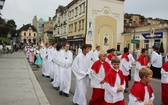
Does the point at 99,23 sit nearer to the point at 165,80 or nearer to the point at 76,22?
the point at 76,22

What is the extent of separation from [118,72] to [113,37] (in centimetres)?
3950

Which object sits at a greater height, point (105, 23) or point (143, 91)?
point (105, 23)

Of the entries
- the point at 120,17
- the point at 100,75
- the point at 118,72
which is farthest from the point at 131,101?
the point at 120,17

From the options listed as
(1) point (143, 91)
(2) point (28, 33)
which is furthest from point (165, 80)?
(2) point (28, 33)

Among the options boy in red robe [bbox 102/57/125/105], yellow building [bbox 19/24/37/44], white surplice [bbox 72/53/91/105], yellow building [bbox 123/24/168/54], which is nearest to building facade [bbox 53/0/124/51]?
yellow building [bbox 123/24/168/54]

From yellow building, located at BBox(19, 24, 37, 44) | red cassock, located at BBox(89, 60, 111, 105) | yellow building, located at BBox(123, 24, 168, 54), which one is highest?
yellow building, located at BBox(19, 24, 37, 44)

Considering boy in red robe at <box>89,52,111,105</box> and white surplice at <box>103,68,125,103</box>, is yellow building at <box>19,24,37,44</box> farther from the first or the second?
white surplice at <box>103,68,125,103</box>

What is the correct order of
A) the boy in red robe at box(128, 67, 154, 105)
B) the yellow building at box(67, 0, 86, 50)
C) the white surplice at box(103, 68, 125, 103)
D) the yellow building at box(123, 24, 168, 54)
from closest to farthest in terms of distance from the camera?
1. the boy in red robe at box(128, 67, 154, 105)
2. the white surplice at box(103, 68, 125, 103)
3. the yellow building at box(123, 24, 168, 54)
4. the yellow building at box(67, 0, 86, 50)

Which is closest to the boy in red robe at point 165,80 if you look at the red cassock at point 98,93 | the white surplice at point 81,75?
the red cassock at point 98,93

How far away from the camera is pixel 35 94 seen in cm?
761

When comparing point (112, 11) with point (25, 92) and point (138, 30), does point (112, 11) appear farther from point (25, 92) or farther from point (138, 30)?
point (25, 92)

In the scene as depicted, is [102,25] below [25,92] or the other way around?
the other way around

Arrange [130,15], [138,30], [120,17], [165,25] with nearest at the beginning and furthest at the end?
[165,25], [138,30], [120,17], [130,15]

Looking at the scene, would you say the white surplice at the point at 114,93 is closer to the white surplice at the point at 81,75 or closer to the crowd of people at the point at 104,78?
the crowd of people at the point at 104,78
